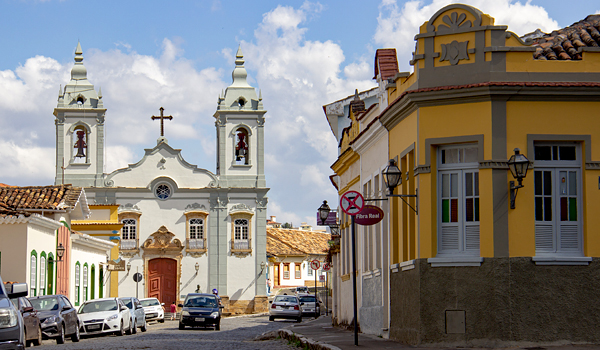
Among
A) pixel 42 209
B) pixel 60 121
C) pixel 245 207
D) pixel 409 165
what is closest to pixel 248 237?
pixel 245 207

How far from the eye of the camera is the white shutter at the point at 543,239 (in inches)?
612

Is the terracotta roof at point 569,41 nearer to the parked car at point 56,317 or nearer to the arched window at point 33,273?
the parked car at point 56,317

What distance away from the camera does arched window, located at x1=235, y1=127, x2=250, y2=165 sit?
55.5 meters

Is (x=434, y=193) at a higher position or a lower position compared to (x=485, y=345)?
higher

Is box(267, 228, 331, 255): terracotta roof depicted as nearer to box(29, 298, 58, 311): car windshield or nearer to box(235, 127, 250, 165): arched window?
box(235, 127, 250, 165): arched window

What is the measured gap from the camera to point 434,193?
16.0 meters

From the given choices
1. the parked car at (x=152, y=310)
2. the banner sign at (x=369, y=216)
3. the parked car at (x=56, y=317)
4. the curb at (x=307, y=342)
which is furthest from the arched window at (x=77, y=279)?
the banner sign at (x=369, y=216)

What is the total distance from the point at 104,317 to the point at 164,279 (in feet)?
90.8

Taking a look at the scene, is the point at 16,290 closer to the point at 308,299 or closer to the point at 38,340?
the point at 38,340

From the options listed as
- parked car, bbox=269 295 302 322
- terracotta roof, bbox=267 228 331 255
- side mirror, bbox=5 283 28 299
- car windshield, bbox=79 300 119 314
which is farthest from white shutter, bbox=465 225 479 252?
terracotta roof, bbox=267 228 331 255

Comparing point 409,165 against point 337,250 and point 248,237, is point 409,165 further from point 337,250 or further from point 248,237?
point 248,237

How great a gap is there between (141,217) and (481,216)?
134 ft

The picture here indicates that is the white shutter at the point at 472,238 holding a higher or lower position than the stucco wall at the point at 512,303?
higher

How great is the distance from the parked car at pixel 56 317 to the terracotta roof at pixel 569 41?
13043 mm
